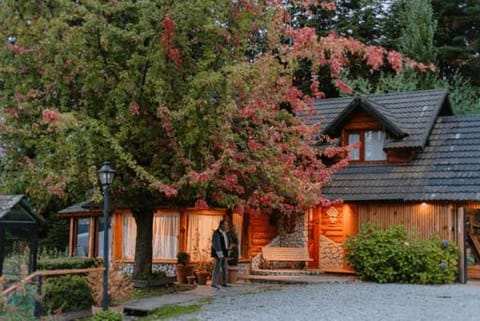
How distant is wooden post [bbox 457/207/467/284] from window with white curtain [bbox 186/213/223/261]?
24.6 ft

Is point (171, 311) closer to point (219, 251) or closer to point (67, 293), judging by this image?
point (67, 293)

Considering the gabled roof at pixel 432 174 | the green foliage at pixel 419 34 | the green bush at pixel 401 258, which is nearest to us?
the green bush at pixel 401 258

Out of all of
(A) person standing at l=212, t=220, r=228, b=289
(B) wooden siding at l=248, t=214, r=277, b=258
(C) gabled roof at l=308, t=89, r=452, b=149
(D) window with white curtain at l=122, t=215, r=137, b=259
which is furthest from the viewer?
(B) wooden siding at l=248, t=214, r=277, b=258

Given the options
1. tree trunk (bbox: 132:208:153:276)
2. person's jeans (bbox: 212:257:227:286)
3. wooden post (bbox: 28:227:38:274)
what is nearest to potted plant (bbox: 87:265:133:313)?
wooden post (bbox: 28:227:38:274)

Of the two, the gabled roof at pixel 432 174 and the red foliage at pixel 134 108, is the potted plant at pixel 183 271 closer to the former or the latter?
the gabled roof at pixel 432 174

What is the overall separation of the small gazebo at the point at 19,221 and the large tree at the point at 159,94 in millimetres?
705

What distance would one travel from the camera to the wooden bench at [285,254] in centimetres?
2152

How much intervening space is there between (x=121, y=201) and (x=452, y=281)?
954 cm

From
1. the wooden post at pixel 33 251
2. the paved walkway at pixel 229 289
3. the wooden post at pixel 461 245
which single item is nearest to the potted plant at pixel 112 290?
the paved walkway at pixel 229 289

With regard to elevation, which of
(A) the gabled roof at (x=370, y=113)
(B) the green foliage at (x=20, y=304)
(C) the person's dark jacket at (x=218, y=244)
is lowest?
(B) the green foliage at (x=20, y=304)

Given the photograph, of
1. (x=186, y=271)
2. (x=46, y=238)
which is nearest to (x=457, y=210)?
(x=186, y=271)

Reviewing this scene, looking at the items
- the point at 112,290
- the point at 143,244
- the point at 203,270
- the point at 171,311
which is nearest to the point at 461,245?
the point at 203,270

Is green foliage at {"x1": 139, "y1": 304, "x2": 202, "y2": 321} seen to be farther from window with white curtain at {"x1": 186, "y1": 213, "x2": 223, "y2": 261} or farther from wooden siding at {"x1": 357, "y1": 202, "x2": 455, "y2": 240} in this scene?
wooden siding at {"x1": 357, "y1": 202, "x2": 455, "y2": 240}

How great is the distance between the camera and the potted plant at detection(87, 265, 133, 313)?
1307cm
